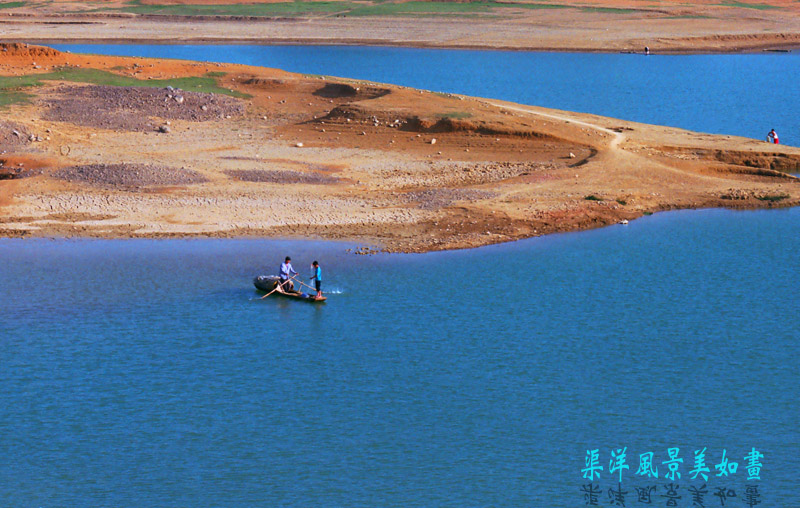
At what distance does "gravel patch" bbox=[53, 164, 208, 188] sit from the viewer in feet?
149

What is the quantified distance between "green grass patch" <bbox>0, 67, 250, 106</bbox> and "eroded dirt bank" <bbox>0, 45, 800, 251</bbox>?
268 mm

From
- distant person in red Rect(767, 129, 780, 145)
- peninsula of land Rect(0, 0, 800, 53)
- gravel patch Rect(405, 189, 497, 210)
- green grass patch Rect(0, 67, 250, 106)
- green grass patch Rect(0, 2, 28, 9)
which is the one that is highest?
green grass patch Rect(0, 2, 28, 9)

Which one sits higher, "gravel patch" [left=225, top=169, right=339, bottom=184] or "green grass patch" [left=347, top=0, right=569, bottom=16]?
"green grass patch" [left=347, top=0, right=569, bottom=16]

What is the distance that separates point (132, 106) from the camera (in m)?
59.9

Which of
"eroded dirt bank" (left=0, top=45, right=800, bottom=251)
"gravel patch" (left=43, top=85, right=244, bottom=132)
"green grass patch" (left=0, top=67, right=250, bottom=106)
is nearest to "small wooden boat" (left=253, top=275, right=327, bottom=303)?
"eroded dirt bank" (left=0, top=45, right=800, bottom=251)

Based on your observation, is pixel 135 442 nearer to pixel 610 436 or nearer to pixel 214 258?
pixel 610 436

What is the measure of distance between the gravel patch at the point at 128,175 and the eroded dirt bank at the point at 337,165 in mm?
88

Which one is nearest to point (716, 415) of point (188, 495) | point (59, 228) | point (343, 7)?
point (188, 495)

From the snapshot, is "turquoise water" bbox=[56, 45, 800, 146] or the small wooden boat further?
"turquoise water" bbox=[56, 45, 800, 146]

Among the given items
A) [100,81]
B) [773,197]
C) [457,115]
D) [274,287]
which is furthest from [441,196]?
[100,81]

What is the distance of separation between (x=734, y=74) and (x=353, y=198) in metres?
60.3

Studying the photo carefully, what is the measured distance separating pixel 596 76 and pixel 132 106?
4505cm

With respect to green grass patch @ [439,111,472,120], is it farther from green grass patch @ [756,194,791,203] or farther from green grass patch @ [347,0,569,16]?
green grass patch @ [347,0,569,16]

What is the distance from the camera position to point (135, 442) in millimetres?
24078
